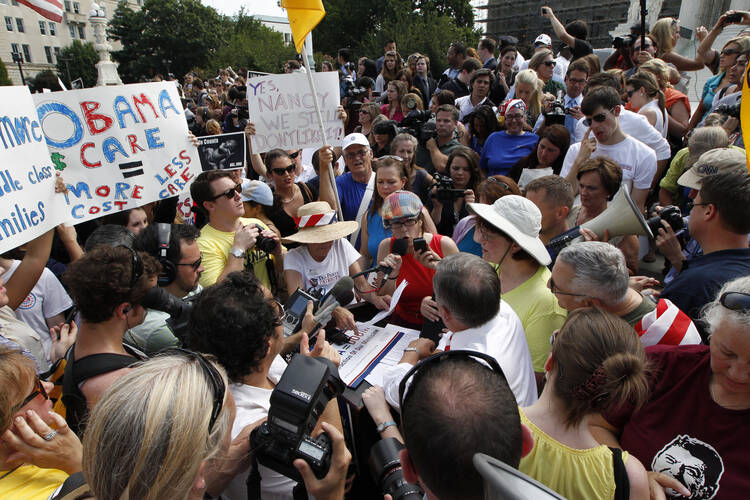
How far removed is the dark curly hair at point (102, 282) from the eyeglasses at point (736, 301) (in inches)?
96.0

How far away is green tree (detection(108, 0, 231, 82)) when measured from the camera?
54.1 m

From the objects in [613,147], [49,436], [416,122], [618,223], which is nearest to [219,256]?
[49,436]

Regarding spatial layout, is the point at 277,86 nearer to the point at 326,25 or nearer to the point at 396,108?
the point at 396,108

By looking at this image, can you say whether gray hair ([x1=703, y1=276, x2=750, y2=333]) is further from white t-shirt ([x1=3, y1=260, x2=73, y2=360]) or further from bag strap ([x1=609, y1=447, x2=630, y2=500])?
white t-shirt ([x1=3, y1=260, x2=73, y2=360])

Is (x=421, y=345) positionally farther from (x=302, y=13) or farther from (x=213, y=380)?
(x=302, y=13)

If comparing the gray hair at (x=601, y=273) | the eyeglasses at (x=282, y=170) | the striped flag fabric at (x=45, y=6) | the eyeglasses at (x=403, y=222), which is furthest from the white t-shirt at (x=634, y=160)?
the striped flag fabric at (x=45, y=6)

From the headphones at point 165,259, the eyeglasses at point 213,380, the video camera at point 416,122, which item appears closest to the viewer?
the eyeglasses at point 213,380

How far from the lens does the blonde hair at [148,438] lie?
117 cm

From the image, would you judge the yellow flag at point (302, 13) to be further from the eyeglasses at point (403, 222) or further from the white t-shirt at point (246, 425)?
the white t-shirt at point (246, 425)

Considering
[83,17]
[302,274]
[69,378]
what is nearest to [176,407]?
[69,378]

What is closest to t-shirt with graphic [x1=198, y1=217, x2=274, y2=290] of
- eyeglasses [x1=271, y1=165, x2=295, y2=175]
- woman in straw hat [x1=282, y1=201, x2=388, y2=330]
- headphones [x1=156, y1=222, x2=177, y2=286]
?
woman in straw hat [x1=282, y1=201, x2=388, y2=330]

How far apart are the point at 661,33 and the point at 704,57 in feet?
2.54

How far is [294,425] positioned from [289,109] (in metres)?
3.79

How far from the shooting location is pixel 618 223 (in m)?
2.76
